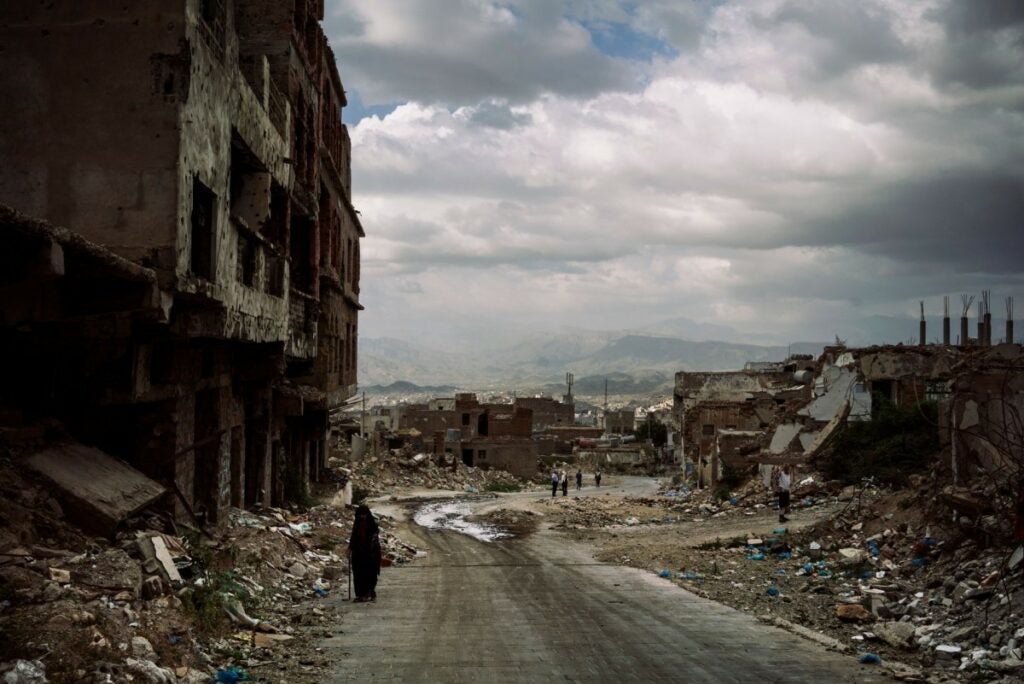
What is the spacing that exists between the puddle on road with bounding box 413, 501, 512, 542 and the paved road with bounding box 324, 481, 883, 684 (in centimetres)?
1057

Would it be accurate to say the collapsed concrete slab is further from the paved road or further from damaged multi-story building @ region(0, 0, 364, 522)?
the paved road

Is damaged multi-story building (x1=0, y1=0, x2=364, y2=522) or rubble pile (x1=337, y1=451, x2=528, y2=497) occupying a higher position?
damaged multi-story building (x1=0, y1=0, x2=364, y2=522)

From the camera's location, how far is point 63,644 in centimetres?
667

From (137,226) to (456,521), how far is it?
21.1 meters

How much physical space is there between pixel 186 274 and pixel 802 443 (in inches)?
903

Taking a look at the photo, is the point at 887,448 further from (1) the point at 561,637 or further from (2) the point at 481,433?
(2) the point at 481,433

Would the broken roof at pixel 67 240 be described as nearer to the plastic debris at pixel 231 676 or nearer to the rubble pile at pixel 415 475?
the plastic debris at pixel 231 676

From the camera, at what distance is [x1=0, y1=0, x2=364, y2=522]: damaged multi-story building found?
9906mm

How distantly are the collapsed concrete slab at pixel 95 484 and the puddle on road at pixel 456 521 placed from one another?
1410cm

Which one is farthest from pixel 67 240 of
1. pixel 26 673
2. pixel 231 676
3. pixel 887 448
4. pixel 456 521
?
pixel 456 521

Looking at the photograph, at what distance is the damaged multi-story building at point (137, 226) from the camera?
991 centimetres

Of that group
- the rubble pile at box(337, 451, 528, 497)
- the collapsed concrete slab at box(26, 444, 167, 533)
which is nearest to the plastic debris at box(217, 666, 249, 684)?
the collapsed concrete slab at box(26, 444, 167, 533)

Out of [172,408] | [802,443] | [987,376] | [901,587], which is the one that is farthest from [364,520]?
[802,443]

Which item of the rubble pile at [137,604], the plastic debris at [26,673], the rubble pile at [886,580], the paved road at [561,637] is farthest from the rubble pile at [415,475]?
the plastic debris at [26,673]
